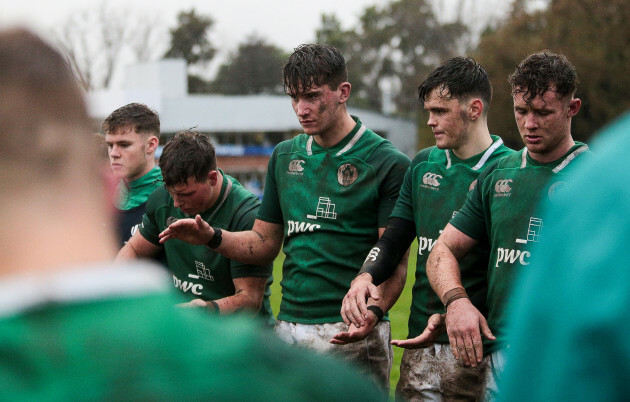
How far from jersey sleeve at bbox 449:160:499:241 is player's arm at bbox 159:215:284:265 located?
1.14m

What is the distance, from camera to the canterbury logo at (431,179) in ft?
13.7

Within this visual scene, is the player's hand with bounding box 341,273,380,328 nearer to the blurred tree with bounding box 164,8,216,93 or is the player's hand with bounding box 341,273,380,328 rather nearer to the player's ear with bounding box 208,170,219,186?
the player's ear with bounding box 208,170,219,186

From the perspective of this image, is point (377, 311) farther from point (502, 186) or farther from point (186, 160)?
point (186, 160)

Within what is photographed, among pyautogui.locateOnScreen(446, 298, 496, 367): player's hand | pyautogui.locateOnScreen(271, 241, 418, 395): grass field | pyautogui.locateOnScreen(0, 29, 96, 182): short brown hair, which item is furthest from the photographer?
pyautogui.locateOnScreen(271, 241, 418, 395): grass field

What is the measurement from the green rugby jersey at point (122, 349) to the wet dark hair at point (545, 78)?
281cm

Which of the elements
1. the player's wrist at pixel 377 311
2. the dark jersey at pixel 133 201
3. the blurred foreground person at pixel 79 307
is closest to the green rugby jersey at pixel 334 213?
the player's wrist at pixel 377 311

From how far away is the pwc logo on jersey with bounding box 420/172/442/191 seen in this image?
13.7ft

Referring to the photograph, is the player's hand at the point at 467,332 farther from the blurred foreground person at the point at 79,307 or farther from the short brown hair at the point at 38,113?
the short brown hair at the point at 38,113

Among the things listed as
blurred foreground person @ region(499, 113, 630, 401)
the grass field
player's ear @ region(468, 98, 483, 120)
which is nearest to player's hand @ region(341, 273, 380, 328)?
player's ear @ region(468, 98, 483, 120)

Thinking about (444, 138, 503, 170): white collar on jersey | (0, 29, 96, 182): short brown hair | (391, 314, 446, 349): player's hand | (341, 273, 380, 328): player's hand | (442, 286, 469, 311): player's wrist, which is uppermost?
(0, 29, 96, 182): short brown hair

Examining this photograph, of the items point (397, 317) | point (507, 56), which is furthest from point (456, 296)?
point (507, 56)

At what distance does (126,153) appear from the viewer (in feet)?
17.8

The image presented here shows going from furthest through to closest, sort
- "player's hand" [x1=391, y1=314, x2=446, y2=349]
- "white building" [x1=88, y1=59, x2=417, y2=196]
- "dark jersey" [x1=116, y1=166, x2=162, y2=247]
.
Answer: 1. "white building" [x1=88, y1=59, x2=417, y2=196]
2. "dark jersey" [x1=116, y1=166, x2=162, y2=247]
3. "player's hand" [x1=391, y1=314, x2=446, y2=349]

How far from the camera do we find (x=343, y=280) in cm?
441
